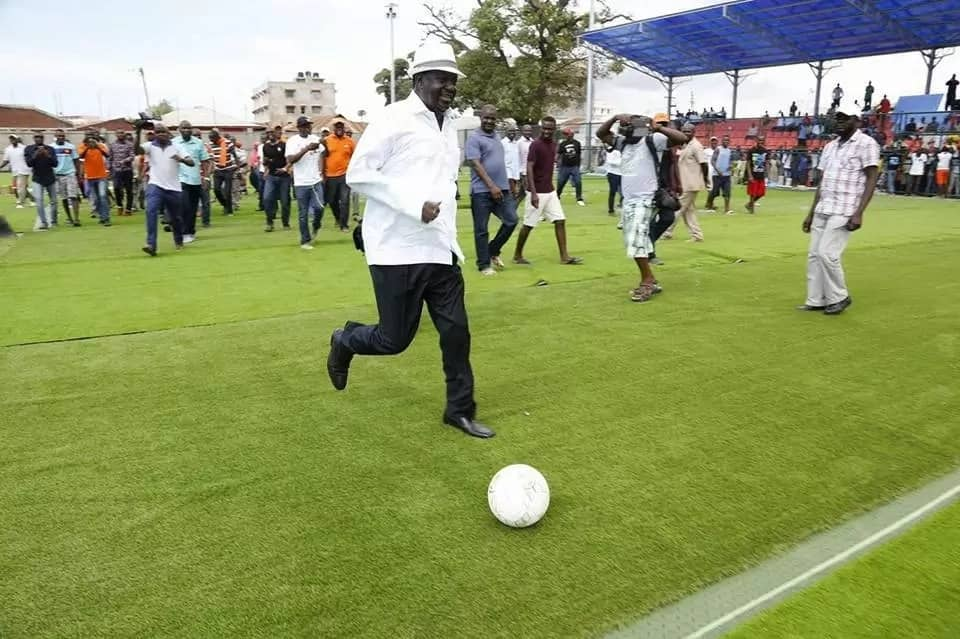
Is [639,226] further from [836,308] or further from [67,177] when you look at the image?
[67,177]

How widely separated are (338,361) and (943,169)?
23.3m

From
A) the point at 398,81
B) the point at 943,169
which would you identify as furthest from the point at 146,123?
the point at 398,81

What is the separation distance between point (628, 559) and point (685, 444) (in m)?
1.22

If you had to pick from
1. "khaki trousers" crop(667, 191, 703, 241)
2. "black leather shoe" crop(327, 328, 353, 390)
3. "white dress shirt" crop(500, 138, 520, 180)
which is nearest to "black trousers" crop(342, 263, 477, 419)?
"black leather shoe" crop(327, 328, 353, 390)

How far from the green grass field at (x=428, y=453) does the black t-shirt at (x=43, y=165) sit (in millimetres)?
6629

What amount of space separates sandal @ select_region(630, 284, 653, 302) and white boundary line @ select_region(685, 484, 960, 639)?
403 cm

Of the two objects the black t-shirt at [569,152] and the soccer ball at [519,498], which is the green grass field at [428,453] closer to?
the soccer ball at [519,498]

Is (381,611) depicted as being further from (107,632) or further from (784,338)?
(784,338)

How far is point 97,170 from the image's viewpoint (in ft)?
47.2

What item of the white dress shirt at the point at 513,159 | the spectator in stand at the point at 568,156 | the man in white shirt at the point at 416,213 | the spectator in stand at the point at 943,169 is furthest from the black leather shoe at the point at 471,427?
the spectator in stand at the point at 943,169

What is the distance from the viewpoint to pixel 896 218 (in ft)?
51.1

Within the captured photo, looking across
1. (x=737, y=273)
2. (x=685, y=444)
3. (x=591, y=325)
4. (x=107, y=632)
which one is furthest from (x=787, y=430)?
(x=737, y=273)

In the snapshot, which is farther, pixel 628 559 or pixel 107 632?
pixel 628 559

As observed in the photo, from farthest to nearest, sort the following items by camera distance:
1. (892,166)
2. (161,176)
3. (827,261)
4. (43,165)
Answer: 1. (892,166)
2. (43,165)
3. (161,176)
4. (827,261)
